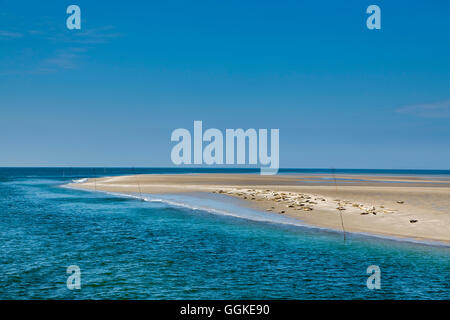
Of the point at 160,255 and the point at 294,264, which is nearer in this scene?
the point at 294,264

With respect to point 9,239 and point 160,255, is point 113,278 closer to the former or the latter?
point 160,255

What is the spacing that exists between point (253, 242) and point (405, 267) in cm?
792

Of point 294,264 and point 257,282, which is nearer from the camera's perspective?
point 257,282

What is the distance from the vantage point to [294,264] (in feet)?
55.3

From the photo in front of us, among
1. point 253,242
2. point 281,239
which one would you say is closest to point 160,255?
point 253,242

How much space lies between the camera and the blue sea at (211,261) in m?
13.6

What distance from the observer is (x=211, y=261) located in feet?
57.3

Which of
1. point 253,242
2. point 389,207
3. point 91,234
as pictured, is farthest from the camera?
point 389,207

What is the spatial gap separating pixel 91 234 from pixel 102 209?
1429cm

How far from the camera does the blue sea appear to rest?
13.6m

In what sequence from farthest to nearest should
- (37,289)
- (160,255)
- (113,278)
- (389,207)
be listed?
(389,207) → (160,255) → (113,278) → (37,289)

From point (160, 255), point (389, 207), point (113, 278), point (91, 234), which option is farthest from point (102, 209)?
point (389, 207)
